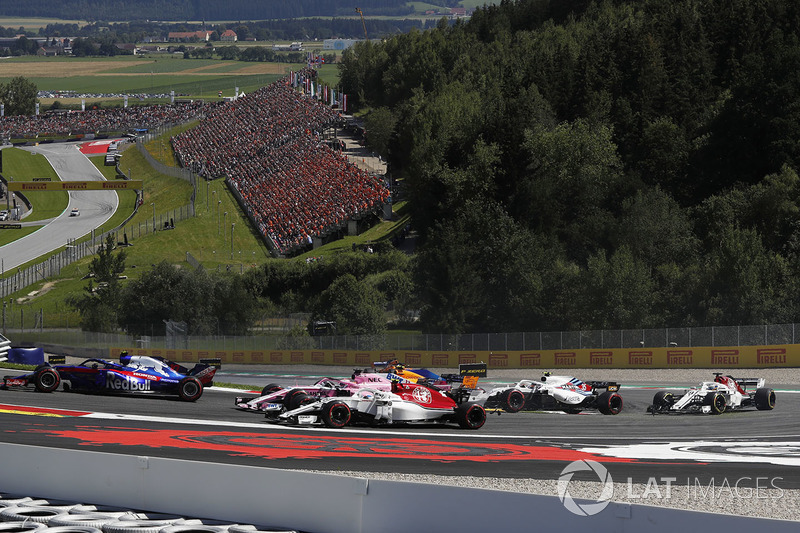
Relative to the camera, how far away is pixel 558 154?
73375 mm

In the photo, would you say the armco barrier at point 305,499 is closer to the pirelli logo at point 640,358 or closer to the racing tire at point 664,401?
the racing tire at point 664,401

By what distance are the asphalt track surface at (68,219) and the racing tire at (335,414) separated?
6429 centimetres

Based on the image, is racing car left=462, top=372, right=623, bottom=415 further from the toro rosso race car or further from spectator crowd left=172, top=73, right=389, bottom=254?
spectator crowd left=172, top=73, right=389, bottom=254

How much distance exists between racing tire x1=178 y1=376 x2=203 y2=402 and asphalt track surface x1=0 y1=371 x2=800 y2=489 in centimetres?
31

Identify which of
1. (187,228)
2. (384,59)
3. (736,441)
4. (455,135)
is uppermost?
(384,59)

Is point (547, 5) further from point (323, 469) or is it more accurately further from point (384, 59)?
point (323, 469)

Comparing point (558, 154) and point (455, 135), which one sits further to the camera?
point (455, 135)

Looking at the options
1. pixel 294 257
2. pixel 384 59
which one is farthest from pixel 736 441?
pixel 384 59

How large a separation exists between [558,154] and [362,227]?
1838 cm

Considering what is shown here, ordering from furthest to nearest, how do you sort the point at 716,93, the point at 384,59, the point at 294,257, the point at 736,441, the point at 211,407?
1. the point at 384,59
2. the point at 716,93
3. the point at 294,257
4. the point at 211,407
5. the point at 736,441

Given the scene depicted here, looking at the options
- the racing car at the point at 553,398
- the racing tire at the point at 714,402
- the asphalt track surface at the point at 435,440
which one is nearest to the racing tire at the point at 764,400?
the asphalt track surface at the point at 435,440

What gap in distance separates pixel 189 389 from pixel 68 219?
274ft

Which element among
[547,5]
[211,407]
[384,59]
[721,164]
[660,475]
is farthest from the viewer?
[384,59]

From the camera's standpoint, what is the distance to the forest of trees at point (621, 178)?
169ft
